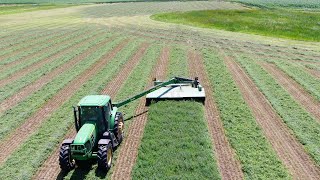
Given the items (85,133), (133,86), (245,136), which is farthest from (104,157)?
(133,86)

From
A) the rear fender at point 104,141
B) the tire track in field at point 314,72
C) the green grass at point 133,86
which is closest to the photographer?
the rear fender at point 104,141

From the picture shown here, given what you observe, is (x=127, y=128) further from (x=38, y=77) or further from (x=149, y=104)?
(x=38, y=77)

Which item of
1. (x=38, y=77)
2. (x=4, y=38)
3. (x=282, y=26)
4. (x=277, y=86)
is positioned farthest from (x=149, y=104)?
(x=282, y=26)

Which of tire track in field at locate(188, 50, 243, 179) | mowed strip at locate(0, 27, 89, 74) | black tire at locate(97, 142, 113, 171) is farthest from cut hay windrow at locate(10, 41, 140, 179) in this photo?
mowed strip at locate(0, 27, 89, 74)

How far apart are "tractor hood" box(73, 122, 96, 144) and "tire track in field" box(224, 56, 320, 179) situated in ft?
23.1

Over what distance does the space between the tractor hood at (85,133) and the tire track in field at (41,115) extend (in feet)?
13.5

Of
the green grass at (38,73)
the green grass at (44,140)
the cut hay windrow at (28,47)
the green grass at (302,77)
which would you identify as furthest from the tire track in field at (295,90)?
the cut hay windrow at (28,47)

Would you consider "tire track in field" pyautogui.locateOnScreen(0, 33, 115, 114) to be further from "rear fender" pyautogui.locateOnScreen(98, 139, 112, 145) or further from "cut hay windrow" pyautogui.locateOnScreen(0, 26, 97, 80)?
"rear fender" pyautogui.locateOnScreen(98, 139, 112, 145)

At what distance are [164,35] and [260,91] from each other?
70.5ft

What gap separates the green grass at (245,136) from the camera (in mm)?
12969

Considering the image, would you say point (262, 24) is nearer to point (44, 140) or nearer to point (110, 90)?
point (110, 90)

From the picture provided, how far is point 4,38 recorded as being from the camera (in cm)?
4222

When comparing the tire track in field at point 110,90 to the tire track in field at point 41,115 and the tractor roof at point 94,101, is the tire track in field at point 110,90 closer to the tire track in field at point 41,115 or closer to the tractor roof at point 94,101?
the tire track in field at point 41,115

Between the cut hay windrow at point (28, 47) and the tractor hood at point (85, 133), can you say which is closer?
the tractor hood at point (85, 133)
